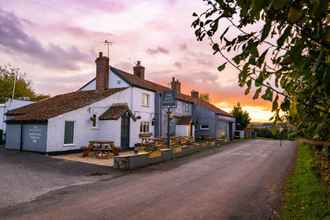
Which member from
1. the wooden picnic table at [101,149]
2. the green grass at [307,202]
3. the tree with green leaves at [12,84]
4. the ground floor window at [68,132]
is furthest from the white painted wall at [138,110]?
the tree with green leaves at [12,84]

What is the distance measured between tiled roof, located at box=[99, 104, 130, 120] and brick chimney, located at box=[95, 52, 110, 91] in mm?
3569

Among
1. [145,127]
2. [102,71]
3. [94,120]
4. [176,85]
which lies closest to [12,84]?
[176,85]

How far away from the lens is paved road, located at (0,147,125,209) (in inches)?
417

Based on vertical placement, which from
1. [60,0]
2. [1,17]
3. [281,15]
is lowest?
[281,15]

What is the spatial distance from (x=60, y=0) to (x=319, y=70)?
12848 millimetres

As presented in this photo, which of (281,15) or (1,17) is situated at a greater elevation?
(1,17)

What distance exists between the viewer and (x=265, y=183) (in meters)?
12.7

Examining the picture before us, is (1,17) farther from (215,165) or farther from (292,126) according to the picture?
(292,126)

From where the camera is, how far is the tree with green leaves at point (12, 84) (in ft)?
182

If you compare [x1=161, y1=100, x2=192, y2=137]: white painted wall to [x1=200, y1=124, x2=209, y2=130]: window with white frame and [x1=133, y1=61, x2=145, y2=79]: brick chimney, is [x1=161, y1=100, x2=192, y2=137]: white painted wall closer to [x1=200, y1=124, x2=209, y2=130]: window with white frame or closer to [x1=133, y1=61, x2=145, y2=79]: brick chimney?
[x1=200, y1=124, x2=209, y2=130]: window with white frame

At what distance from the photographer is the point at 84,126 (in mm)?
24969

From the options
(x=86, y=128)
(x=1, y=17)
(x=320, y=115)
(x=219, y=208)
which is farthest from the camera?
(x=86, y=128)

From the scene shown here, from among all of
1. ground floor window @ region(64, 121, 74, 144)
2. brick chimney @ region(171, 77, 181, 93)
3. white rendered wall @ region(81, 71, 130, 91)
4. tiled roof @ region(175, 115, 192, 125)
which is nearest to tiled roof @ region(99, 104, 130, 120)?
ground floor window @ region(64, 121, 74, 144)

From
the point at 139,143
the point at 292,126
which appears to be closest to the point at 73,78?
the point at 139,143
